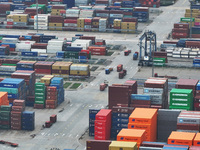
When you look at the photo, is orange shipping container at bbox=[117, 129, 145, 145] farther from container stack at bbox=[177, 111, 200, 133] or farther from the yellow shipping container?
container stack at bbox=[177, 111, 200, 133]

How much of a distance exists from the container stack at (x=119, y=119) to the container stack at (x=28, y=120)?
19192 millimetres

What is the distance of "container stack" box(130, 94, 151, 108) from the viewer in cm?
19275

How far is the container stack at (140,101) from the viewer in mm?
192750

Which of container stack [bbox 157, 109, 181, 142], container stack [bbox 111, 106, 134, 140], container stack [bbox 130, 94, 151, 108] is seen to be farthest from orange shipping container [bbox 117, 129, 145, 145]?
container stack [bbox 130, 94, 151, 108]

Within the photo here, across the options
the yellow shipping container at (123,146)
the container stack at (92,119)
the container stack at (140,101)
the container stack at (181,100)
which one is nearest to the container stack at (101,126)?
the container stack at (92,119)

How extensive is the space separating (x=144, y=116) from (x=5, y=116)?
34.4 meters

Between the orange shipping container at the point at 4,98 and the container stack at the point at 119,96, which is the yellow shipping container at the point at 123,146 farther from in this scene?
the orange shipping container at the point at 4,98

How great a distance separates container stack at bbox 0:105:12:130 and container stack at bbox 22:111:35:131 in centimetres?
344

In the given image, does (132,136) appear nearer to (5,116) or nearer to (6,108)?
(5,116)

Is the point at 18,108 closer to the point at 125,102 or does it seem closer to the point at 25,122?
the point at 25,122

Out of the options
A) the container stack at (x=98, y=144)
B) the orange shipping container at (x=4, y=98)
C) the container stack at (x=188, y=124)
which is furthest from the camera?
the orange shipping container at (x=4, y=98)

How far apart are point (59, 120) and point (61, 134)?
427 inches

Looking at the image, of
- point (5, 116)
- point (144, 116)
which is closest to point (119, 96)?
point (144, 116)

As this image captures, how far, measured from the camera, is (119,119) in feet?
608
